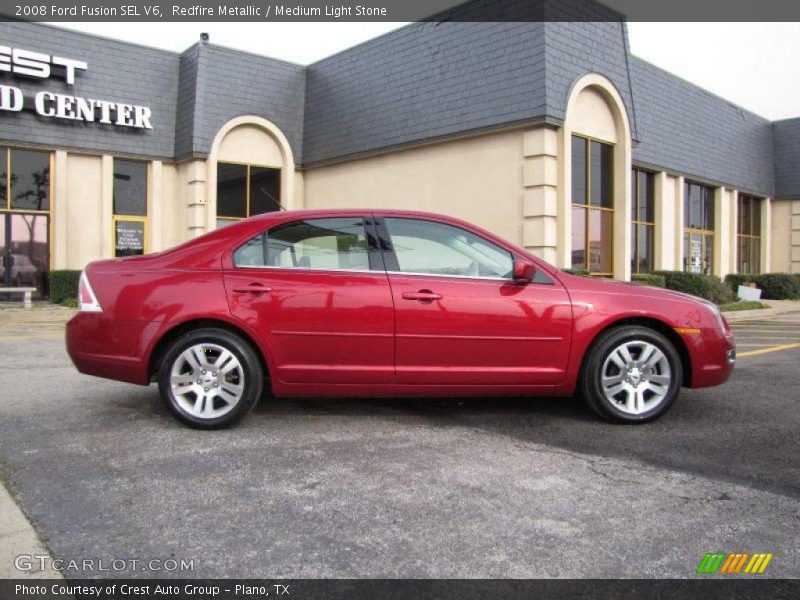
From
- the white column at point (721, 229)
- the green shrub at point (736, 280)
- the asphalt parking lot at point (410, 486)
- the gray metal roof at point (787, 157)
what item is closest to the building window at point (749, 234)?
the gray metal roof at point (787, 157)

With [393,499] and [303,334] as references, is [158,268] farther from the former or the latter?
[393,499]

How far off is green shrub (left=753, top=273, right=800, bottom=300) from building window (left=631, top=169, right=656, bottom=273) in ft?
20.6

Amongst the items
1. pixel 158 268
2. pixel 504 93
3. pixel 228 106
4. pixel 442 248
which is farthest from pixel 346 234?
pixel 228 106

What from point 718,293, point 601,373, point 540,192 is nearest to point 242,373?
point 601,373

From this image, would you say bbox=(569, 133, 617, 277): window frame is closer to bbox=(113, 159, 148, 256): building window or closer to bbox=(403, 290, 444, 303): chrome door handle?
bbox=(403, 290, 444, 303): chrome door handle

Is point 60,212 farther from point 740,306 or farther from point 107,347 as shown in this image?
point 740,306

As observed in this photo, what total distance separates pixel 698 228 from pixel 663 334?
19.7m

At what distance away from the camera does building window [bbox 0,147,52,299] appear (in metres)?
16.5

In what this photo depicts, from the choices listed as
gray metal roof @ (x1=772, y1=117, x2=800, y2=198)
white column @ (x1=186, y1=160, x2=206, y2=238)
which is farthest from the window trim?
gray metal roof @ (x1=772, y1=117, x2=800, y2=198)

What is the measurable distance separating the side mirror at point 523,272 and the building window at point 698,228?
730 inches

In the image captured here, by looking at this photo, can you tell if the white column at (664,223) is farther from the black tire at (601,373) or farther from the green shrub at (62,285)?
the green shrub at (62,285)

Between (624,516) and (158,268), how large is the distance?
3.46 m

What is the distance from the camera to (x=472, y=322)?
15.0 ft

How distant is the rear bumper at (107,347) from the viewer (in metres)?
4.55
